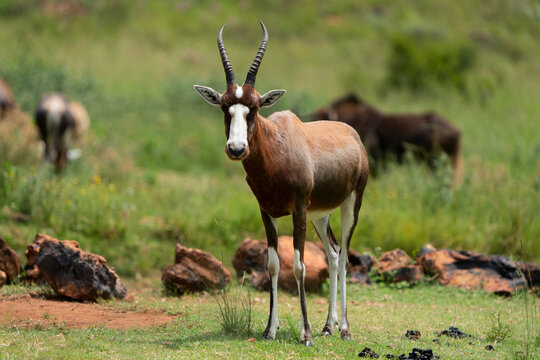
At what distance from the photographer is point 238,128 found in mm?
5484

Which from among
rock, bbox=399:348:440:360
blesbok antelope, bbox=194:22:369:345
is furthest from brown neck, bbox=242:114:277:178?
rock, bbox=399:348:440:360

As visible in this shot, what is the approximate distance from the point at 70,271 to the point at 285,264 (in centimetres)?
263

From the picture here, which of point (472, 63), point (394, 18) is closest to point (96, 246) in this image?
point (472, 63)

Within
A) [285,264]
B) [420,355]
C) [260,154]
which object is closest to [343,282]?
[420,355]

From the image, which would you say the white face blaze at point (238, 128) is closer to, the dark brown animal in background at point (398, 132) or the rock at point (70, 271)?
the rock at point (70, 271)

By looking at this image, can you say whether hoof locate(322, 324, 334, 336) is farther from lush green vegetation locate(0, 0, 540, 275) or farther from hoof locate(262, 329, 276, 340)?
lush green vegetation locate(0, 0, 540, 275)

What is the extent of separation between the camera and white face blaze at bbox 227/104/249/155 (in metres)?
5.37

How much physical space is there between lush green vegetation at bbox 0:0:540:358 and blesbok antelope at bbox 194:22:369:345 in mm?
500

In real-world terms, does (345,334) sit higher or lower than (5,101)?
lower

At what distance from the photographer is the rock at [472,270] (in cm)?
896

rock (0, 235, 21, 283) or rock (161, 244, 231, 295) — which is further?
rock (161, 244, 231, 295)

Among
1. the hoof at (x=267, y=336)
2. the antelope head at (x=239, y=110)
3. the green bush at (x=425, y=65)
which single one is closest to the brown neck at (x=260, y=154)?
the antelope head at (x=239, y=110)

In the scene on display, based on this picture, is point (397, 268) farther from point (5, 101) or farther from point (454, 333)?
point (5, 101)

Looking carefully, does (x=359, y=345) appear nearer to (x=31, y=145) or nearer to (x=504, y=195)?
(x=504, y=195)
